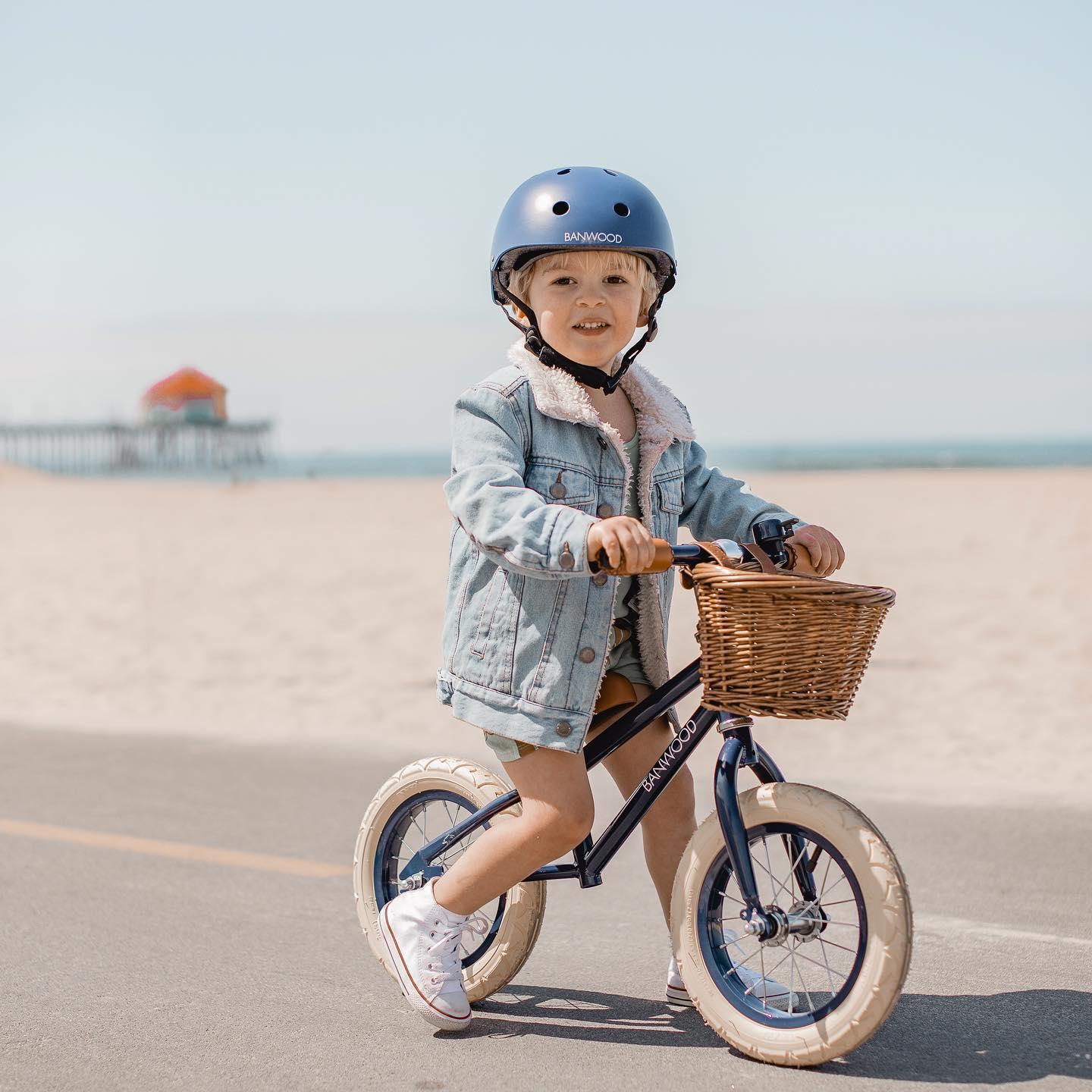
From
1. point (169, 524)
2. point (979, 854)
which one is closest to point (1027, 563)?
point (979, 854)

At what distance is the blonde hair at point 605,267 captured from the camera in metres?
3.72

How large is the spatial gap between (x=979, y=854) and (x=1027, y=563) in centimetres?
916

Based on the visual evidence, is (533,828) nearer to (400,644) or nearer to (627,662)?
(627,662)

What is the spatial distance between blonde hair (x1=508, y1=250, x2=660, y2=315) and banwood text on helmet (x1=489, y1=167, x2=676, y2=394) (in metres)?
0.02

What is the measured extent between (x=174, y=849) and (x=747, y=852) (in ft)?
10.5

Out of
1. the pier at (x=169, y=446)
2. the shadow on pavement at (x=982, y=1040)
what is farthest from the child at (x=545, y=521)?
the pier at (x=169, y=446)

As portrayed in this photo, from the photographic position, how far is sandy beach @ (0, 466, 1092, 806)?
809 centimetres

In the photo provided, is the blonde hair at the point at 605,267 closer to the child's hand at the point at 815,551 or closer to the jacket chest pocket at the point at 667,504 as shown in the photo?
the jacket chest pocket at the point at 667,504

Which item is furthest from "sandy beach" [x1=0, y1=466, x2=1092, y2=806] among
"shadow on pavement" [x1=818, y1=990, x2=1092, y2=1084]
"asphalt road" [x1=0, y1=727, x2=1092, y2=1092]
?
"shadow on pavement" [x1=818, y1=990, x2=1092, y2=1084]

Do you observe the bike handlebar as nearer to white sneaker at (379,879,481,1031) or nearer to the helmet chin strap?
the helmet chin strap

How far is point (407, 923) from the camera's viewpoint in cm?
383

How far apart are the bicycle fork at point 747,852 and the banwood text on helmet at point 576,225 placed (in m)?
0.95

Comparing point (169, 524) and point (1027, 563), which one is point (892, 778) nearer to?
point (1027, 563)

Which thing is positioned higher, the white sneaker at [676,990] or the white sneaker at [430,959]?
the white sneaker at [430,959]
